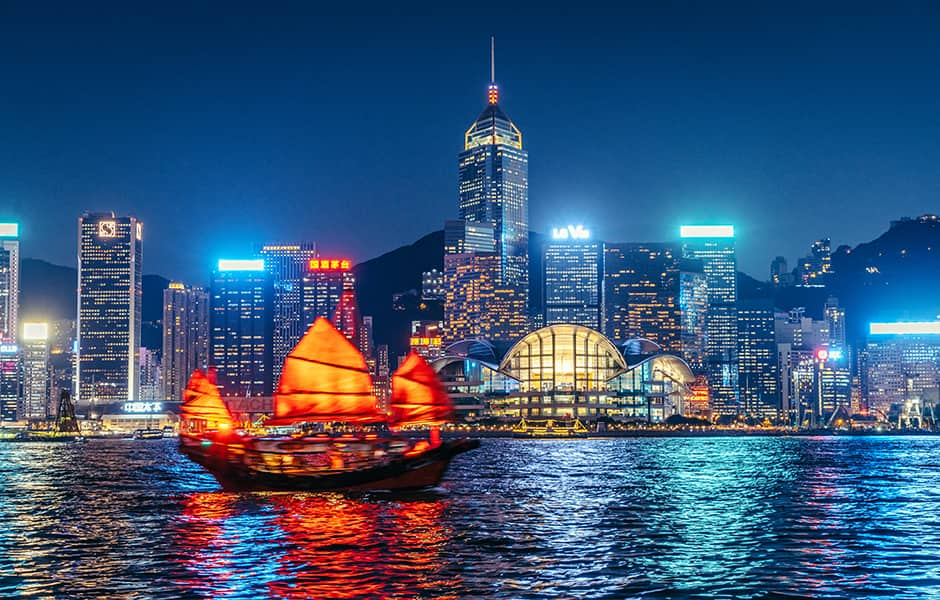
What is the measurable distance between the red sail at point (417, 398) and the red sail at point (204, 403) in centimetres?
2847

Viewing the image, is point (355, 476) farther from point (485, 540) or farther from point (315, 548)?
point (315, 548)

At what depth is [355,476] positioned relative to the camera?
7006cm

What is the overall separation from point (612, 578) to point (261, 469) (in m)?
38.7

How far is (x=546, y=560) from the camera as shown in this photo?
137 ft

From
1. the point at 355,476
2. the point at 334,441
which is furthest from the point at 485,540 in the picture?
the point at 334,441

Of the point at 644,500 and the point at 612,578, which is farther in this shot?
the point at 644,500

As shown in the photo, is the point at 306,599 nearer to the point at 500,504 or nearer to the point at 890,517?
the point at 500,504

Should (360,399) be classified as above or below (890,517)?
above

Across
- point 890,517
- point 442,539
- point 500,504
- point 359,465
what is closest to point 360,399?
point 359,465

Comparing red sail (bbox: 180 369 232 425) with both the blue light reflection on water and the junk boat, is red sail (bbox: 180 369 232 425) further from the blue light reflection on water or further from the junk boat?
the junk boat

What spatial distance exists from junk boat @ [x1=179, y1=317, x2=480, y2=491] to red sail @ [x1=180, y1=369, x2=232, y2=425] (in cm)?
2036

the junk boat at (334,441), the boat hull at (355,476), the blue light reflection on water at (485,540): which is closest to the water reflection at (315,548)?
the blue light reflection on water at (485,540)

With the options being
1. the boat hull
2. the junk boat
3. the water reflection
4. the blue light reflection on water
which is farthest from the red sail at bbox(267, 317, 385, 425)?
the water reflection

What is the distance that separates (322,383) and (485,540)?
29.5 meters
